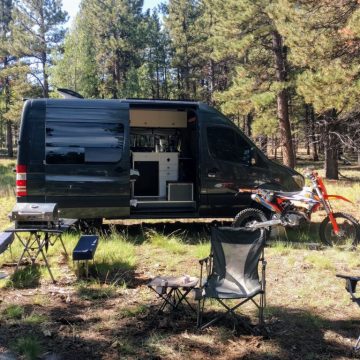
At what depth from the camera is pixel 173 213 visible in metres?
7.67

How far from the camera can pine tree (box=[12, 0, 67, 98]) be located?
33.2 meters

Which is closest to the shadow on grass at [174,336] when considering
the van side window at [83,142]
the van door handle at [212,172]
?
the van side window at [83,142]

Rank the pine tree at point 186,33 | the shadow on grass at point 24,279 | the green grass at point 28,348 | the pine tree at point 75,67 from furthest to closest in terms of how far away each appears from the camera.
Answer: the pine tree at point 186,33 → the pine tree at point 75,67 → the shadow on grass at point 24,279 → the green grass at point 28,348

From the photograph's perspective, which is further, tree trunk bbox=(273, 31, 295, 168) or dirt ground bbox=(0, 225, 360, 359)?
tree trunk bbox=(273, 31, 295, 168)

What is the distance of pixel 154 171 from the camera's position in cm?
942

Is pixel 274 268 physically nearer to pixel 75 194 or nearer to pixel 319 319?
pixel 319 319

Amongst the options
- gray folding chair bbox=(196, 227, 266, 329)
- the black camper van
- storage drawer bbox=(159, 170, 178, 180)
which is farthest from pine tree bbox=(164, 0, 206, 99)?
gray folding chair bbox=(196, 227, 266, 329)

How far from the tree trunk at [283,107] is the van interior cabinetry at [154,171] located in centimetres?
847

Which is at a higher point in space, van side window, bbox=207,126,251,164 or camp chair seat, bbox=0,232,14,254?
van side window, bbox=207,126,251,164

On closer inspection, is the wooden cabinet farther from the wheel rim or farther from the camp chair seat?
the camp chair seat

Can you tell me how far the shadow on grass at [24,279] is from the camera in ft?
16.6

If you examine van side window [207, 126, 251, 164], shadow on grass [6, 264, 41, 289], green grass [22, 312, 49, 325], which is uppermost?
van side window [207, 126, 251, 164]

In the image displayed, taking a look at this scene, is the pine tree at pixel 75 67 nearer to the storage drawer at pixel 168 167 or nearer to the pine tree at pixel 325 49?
the pine tree at pixel 325 49

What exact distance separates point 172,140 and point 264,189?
2.81 meters
